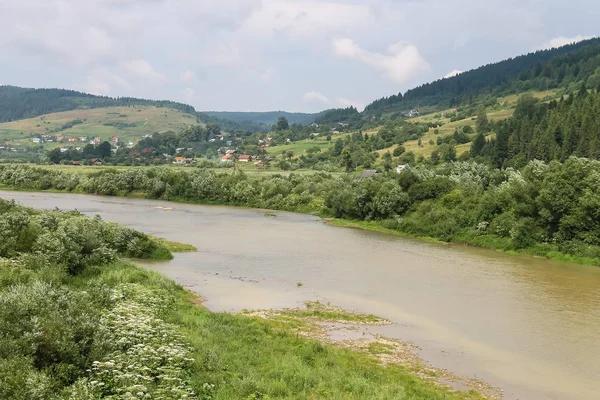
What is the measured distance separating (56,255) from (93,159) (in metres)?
138

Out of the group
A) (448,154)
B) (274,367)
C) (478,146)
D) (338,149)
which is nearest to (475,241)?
(274,367)

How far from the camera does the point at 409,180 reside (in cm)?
6081

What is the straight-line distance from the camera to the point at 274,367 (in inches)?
645

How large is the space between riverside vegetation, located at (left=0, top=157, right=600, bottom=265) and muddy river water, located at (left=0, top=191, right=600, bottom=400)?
3492 mm

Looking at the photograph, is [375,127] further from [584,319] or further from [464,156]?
[584,319]

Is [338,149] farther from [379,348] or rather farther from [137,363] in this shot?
[137,363]

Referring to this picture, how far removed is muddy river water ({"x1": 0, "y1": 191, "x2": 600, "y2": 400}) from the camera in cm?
2005

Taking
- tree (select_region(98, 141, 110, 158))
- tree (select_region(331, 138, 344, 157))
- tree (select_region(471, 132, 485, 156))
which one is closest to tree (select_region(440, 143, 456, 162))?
tree (select_region(471, 132, 485, 156))

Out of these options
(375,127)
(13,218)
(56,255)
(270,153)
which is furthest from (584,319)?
(375,127)

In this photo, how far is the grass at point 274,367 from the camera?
46.0 feet

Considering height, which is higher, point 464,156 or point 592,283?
point 464,156

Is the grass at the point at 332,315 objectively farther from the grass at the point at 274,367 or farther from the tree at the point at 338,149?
the tree at the point at 338,149

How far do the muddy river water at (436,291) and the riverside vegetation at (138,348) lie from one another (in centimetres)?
374

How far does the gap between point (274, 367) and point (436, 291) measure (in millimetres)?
17246
